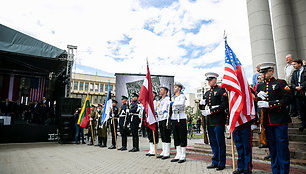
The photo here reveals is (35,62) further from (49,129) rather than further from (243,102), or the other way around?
(243,102)

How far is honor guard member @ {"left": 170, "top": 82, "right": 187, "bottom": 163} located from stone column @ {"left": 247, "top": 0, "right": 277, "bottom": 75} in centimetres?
545

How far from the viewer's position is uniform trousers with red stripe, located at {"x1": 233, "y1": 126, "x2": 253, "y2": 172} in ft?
13.5

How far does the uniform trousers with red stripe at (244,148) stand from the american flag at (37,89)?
49.3 ft

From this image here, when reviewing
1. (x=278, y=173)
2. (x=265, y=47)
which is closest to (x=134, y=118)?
(x=278, y=173)

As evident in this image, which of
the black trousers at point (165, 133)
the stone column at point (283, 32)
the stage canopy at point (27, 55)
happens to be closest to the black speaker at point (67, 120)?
the stage canopy at point (27, 55)

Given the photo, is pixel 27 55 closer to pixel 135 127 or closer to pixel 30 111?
pixel 30 111

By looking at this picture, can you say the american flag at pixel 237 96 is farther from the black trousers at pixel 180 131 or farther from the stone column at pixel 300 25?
the stone column at pixel 300 25

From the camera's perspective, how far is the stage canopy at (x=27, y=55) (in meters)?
10.6

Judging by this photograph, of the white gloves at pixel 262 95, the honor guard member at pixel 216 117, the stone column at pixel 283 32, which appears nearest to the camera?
the white gloves at pixel 262 95

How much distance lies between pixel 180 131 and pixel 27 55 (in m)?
10.3

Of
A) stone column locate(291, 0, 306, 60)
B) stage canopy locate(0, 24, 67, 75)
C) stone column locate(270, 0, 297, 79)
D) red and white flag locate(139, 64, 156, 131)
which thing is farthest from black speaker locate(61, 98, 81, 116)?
stone column locate(291, 0, 306, 60)

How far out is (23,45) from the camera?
433 inches

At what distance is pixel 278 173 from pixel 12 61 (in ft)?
47.1

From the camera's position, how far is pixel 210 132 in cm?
498
